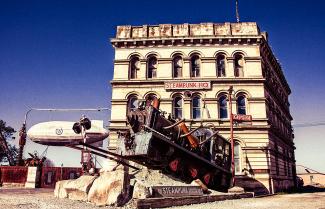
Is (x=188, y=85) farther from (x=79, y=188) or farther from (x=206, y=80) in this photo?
(x=79, y=188)

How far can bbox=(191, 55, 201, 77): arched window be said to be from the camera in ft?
78.0

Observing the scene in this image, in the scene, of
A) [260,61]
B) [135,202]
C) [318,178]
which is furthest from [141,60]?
[318,178]

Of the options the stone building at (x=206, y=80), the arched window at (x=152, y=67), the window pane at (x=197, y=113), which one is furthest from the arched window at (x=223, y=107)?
the arched window at (x=152, y=67)

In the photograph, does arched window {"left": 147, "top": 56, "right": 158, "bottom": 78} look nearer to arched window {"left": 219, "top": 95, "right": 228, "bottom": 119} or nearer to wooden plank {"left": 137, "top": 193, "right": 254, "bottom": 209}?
arched window {"left": 219, "top": 95, "right": 228, "bottom": 119}

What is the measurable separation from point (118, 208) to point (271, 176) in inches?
627

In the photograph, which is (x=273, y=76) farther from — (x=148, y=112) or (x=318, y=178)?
(x=318, y=178)

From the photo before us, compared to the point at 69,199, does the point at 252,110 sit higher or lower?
higher

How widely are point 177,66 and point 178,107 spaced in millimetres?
3653

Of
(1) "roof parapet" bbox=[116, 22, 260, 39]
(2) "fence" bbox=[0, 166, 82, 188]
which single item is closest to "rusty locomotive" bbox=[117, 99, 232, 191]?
A: (1) "roof parapet" bbox=[116, 22, 260, 39]

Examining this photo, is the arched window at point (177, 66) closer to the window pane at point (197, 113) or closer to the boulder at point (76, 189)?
the window pane at point (197, 113)

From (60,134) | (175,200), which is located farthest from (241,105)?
(60,134)

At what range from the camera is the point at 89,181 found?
10.4 m

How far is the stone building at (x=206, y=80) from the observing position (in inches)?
844

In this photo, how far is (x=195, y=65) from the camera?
23984 mm
